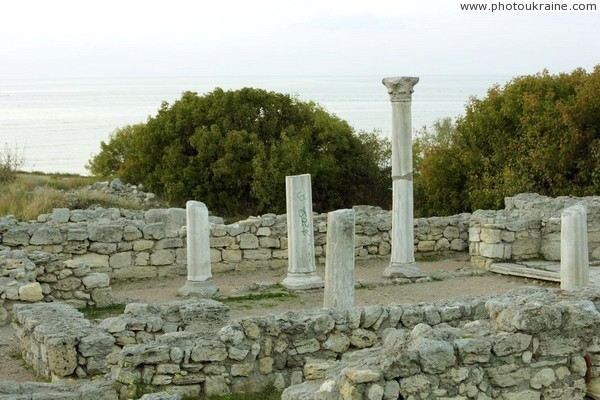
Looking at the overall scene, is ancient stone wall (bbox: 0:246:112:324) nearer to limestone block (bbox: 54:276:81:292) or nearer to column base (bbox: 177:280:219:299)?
limestone block (bbox: 54:276:81:292)

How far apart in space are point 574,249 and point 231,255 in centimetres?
590

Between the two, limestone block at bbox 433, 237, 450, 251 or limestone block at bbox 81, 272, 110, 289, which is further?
limestone block at bbox 433, 237, 450, 251

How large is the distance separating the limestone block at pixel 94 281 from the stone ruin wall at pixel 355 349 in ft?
7.84

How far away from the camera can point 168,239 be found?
1634cm

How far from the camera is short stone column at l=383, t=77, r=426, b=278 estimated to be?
639 inches

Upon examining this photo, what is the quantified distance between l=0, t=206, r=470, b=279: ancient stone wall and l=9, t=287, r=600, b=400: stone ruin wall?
4.64 m

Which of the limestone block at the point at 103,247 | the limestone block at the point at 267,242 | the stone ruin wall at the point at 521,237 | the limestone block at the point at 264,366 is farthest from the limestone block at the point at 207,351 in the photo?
the stone ruin wall at the point at 521,237

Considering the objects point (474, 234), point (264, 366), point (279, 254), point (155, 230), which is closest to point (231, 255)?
point (279, 254)

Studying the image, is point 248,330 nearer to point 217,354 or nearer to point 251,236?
point 217,354

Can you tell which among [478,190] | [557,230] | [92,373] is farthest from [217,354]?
[478,190]

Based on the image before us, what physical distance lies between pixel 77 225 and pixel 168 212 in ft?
9.06

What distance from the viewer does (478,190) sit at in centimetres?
2417

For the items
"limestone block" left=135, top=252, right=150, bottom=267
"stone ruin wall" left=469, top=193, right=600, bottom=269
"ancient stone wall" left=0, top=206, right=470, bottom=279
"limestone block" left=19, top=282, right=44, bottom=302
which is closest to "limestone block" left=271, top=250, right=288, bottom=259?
"ancient stone wall" left=0, top=206, right=470, bottom=279

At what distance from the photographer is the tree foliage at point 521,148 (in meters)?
23.8
